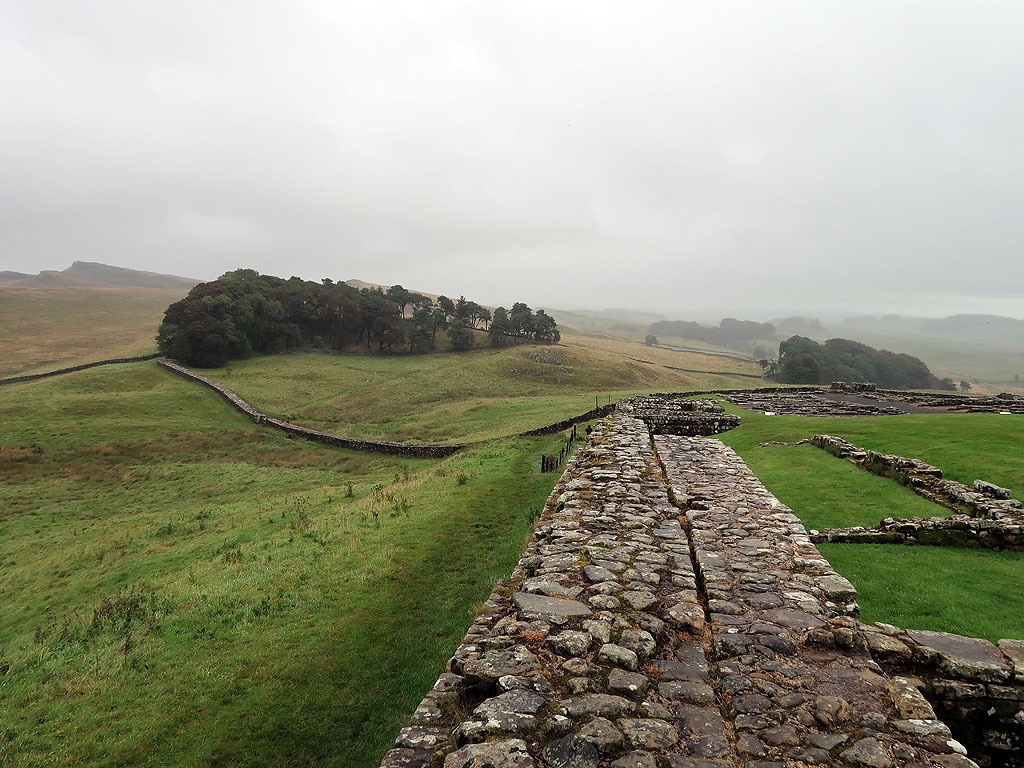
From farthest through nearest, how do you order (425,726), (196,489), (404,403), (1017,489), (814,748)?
(404,403)
(196,489)
(1017,489)
(425,726)
(814,748)

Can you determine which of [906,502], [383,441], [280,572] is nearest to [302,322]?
[383,441]

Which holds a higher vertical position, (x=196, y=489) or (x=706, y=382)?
(x=706, y=382)

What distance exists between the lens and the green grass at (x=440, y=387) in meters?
43.0

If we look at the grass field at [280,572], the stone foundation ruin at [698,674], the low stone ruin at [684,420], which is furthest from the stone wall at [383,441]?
the stone foundation ruin at [698,674]

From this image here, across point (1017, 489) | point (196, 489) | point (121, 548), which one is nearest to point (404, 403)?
point (196, 489)

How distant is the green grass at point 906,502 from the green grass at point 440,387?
67.1ft

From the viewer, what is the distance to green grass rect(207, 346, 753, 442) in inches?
1694

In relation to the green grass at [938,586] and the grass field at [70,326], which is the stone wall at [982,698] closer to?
the green grass at [938,586]

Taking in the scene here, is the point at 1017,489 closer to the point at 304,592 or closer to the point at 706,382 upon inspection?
the point at 304,592

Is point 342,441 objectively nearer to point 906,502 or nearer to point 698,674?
point 906,502

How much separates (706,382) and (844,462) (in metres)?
65.4

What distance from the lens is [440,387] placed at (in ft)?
200

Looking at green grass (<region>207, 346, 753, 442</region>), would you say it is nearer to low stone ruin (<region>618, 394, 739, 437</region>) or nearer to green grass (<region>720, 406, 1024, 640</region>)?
low stone ruin (<region>618, 394, 739, 437</region>)

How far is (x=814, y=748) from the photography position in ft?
12.1
